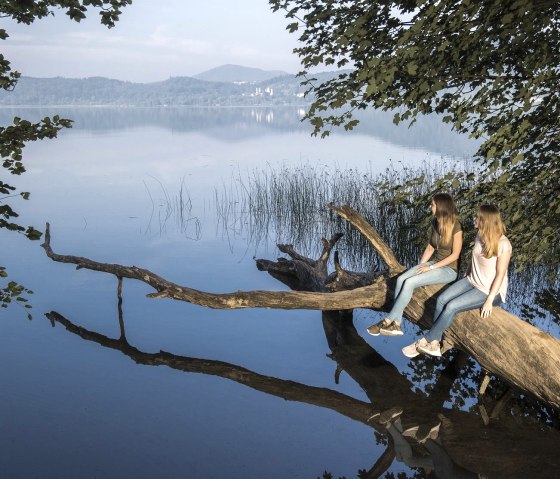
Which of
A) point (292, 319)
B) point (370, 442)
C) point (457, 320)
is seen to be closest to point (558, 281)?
point (292, 319)

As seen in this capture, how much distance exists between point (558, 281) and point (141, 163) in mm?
22343

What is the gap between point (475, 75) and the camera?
27.3 feet

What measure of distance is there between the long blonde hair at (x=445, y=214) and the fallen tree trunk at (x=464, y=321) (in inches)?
25.3

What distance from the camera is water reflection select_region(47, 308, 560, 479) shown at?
6.25 m

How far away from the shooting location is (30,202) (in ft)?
70.6

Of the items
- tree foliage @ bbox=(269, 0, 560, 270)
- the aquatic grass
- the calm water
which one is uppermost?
tree foliage @ bbox=(269, 0, 560, 270)

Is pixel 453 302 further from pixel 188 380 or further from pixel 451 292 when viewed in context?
pixel 188 380

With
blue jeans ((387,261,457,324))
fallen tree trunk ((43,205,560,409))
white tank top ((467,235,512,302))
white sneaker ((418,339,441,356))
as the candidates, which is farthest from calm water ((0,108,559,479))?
Result: white tank top ((467,235,512,302))

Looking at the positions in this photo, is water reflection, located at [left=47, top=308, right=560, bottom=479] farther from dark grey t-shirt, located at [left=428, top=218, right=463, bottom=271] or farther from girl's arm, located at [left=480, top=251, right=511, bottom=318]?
dark grey t-shirt, located at [left=428, top=218, right=463, bottom=271]

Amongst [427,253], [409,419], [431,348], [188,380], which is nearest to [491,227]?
[427,253]

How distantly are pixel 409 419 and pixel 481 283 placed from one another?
1480mm

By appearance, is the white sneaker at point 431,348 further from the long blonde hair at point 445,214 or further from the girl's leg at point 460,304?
the long blonde hair at point 445,214

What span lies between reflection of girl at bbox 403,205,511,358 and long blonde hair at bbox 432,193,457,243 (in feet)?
1.04

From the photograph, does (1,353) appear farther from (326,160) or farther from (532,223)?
(326,160)
